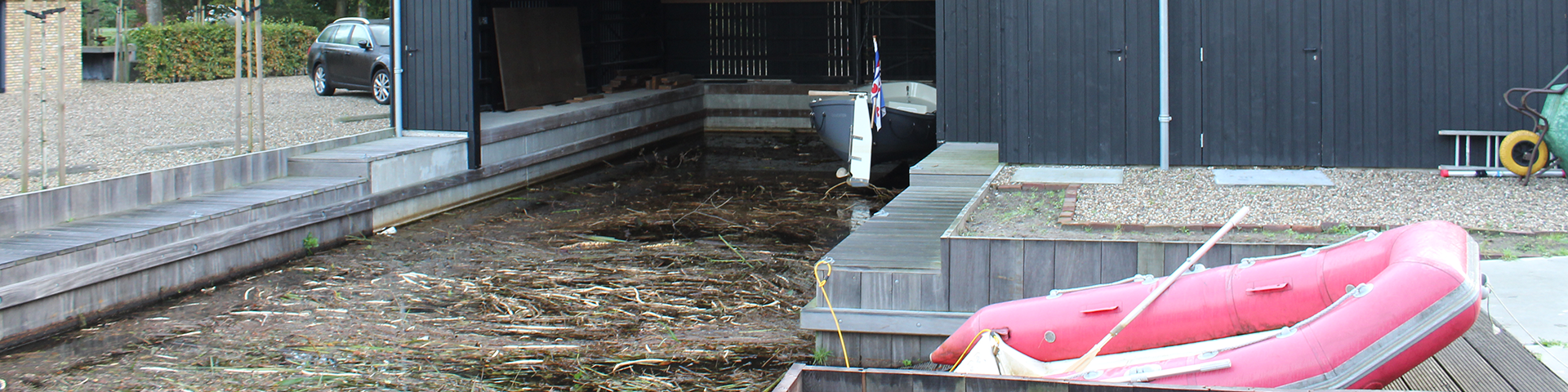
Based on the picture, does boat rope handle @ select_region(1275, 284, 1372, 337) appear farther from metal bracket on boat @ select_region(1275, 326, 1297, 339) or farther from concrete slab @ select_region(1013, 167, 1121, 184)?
concrete slab @ select_region(1013, 167, 1121, 184)

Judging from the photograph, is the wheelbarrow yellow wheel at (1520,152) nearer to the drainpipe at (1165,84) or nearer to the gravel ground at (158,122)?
the drainpipe at (1165,84)

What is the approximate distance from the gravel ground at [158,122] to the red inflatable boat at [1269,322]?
666 cm

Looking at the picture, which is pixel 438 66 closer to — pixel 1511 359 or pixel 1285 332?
pixel 1285 332

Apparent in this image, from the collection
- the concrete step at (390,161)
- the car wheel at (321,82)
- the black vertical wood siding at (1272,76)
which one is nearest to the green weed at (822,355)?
the black vertical wood siding at (1272,76)

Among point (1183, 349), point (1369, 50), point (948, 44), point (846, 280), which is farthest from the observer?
point (948, 44)

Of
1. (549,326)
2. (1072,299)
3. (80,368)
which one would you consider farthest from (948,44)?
(80,368)

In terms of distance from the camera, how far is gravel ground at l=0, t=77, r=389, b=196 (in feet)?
33.1

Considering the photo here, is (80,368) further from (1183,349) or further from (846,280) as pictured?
(1183,349)

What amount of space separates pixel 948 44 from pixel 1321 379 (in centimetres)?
716

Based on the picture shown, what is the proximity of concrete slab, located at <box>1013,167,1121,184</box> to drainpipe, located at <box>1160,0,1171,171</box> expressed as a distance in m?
0.36

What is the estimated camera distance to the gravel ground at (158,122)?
33.1 feet

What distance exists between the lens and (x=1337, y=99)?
8695mm

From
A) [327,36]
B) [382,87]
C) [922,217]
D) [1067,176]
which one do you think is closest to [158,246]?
[922,217]

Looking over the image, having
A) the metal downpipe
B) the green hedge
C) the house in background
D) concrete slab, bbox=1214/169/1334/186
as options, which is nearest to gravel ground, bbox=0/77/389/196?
the house in background
